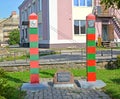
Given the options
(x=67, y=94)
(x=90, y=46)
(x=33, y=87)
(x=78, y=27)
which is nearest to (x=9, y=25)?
(x=78, y=27)

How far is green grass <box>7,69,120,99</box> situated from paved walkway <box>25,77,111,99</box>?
0.40m

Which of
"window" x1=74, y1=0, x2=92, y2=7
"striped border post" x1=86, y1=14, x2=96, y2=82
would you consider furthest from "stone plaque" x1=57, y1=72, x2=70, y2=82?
"window" x1=74, y1=0, x2=92, y2=7

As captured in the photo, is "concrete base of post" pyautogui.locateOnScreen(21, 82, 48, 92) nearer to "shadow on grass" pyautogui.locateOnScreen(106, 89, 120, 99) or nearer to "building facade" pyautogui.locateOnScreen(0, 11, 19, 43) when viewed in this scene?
"shadow on grass" pyautogui.locateOnScreen(106, 89, 120, 99)

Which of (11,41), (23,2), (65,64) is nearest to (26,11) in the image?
(23,2)

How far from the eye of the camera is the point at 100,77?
49.6 ft

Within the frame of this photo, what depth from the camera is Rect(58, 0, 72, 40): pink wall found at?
36.5 m

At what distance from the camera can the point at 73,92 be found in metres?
11.6

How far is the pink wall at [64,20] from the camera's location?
36.5 meters

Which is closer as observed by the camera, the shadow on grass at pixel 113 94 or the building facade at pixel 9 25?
the shadow on grass at pixel 113 94

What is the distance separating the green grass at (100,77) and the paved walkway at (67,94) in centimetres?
40

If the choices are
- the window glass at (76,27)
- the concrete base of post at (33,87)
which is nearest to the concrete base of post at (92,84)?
the concrete base of post at (33,87)

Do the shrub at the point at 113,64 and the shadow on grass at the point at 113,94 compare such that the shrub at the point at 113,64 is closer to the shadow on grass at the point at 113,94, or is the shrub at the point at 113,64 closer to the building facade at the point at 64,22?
the shadow on grass at the point at 113,94

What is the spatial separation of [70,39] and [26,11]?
1498 cm

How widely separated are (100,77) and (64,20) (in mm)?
22035
